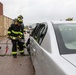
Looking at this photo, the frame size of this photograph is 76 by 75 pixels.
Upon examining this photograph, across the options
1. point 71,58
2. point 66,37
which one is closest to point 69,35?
point 66,37

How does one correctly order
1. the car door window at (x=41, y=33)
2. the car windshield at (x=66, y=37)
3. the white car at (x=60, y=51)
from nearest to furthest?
the white car at (x=60, y=51) → the car windshield at (x=66, y=37) → the car door window at (x=41, y=33)

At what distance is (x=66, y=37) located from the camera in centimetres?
297

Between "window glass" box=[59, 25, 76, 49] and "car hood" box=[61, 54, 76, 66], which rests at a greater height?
"window glass" box=[59, 25, 76, 49]

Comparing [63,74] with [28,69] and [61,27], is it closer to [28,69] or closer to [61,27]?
[61,27]

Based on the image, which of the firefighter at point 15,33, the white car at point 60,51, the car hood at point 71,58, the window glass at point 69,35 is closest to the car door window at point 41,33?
the white car at point 60,51

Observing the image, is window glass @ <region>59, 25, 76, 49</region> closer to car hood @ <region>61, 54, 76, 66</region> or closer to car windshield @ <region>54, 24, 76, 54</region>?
car windshield @ <region>54, 24, 76, 54</region>

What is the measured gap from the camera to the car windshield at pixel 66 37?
258 centimetres

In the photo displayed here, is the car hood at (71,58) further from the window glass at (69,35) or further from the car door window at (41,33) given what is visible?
the car door window at (41,33)

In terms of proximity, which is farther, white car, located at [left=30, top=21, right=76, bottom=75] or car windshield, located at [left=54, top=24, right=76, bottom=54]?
car windshield, located at [left=54, top=24, right=76, bottom=54]

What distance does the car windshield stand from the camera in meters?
2.58

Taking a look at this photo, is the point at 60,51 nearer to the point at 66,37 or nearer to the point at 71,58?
the point at 71,58

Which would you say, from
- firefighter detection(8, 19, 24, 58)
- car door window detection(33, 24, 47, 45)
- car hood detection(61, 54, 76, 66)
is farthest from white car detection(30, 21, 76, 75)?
firefighter detection(8, 19, 24, 58)

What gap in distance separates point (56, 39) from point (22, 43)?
6.04 metres

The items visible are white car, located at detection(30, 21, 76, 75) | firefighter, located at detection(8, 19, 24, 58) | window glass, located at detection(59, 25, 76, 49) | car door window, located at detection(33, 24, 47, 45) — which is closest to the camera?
white car, located at detection(30, 21, 76, 75)
